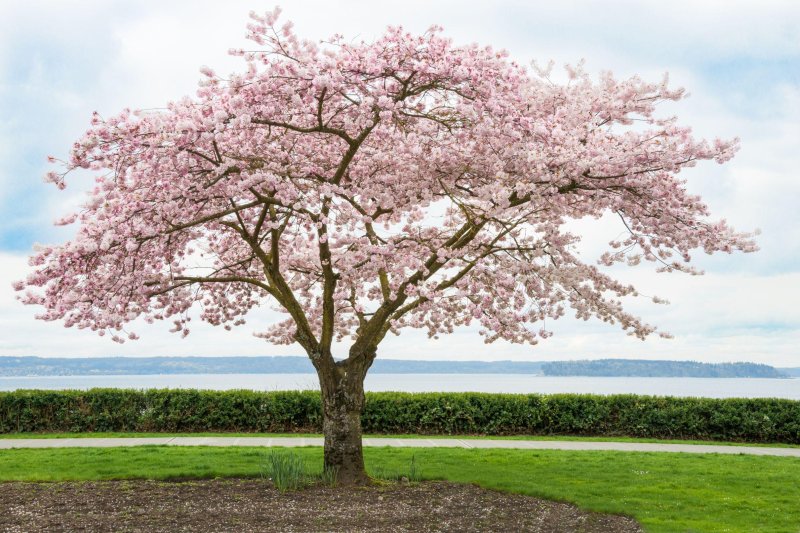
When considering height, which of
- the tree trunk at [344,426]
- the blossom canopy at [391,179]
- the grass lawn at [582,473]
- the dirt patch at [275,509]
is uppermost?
the blossom canopy at [391,179]

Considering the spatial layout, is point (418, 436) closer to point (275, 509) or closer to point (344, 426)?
point (344, 426)

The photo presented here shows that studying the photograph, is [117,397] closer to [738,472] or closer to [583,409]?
[583,409]

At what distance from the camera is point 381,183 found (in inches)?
474

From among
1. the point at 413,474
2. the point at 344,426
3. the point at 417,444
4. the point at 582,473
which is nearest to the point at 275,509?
the point at 344,426

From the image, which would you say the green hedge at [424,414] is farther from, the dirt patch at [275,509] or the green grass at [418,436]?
the dirt patch at [275,509]

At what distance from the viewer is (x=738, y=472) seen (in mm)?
13445

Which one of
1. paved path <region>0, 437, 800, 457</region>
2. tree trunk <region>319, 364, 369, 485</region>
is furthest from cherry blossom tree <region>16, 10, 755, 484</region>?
paved path <region>0, 437, 800, 457</region>

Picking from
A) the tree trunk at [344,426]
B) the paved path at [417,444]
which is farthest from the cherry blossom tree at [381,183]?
the paved path at [417,444]

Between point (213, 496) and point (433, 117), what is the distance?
20.6ft

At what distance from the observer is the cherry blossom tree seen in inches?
380

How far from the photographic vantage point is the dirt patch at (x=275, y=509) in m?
9.09

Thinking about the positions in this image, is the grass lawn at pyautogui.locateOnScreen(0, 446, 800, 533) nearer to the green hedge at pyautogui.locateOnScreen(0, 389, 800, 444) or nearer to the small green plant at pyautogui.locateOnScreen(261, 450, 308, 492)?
the small green plant at pyautogui.locateOnScreen(261, 450, 308, 492)

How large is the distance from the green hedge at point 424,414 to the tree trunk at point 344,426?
26.1 feet

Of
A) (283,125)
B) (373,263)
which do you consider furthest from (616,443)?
(283,125)
